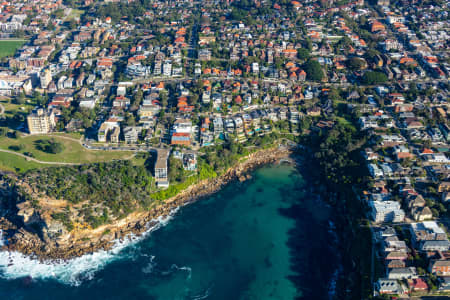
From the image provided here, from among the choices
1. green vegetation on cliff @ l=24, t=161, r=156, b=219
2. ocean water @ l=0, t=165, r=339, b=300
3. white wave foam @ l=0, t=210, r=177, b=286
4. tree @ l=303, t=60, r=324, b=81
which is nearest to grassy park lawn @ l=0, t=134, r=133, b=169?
green vegetation on cliff @ l=24, t=161, r=156, b=219

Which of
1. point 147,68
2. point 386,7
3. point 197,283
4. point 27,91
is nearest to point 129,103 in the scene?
point 147,68

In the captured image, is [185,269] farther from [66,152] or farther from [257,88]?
[257,88]

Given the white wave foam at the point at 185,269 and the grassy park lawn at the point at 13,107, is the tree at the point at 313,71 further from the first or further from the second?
the grassy park lawn at the point at 13,107

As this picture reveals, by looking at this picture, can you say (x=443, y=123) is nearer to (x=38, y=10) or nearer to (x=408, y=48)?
(x=408, y=48)

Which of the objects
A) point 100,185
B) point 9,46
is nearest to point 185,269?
point 100,185

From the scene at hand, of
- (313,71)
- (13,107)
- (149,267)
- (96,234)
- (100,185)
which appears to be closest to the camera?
(149,267)
